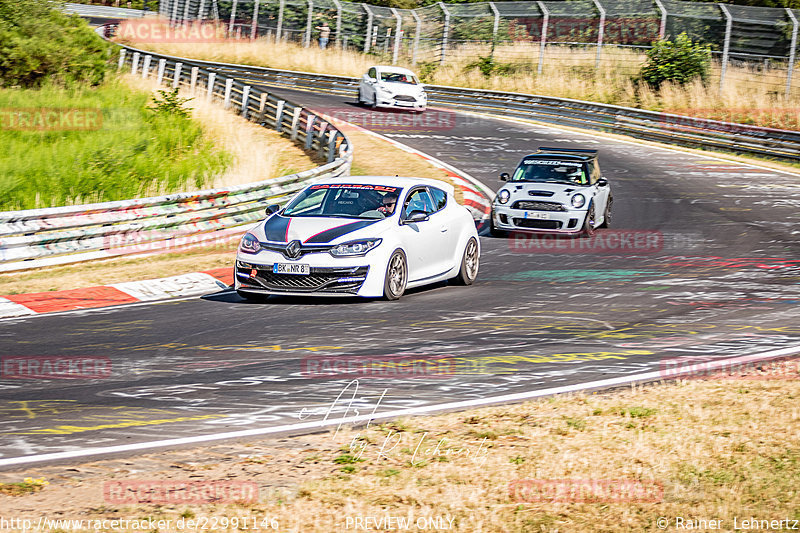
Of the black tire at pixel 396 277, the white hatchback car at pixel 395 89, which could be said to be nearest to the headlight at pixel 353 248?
the black tire at pixel 396 277

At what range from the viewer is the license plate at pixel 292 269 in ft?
37.2

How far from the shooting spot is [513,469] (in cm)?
583

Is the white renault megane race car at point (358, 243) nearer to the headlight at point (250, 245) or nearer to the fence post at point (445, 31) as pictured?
the headlight at point (250, 245)

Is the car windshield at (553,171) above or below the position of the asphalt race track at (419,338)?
above

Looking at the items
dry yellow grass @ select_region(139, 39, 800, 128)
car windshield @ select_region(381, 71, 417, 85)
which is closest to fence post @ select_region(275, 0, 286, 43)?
dry yellow grass @ select_region(139, 39, 800, 128)

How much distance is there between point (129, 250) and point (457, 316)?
6863 mm

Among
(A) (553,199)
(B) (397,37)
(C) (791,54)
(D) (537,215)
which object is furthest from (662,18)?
(D) (537,215)

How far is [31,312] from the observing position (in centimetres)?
1144

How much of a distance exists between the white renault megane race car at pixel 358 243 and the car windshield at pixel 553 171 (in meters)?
5.68

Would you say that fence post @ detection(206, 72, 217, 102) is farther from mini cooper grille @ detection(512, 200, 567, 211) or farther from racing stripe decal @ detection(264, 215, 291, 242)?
racing stripe decal @ detection(264, 215, 291, 242)

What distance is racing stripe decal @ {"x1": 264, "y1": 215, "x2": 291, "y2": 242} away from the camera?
11.6m

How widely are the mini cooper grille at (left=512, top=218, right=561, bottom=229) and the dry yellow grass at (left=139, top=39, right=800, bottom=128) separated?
18.6 m

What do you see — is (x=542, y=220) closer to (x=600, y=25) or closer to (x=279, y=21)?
(x=600, y=25)

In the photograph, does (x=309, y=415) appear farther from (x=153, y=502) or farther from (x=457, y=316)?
(x=457, y=316)
